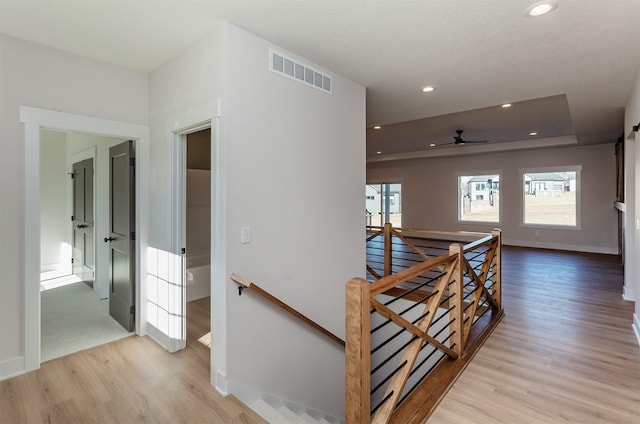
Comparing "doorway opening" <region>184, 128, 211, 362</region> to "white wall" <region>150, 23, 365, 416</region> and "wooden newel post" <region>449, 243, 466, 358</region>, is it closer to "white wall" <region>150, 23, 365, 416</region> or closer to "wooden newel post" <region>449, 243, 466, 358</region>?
"white wall" <region>150, 23, 365, 416</region>

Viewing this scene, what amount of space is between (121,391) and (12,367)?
0.96 m

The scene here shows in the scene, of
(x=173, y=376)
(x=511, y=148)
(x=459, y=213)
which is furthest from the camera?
(x=459, y=213)

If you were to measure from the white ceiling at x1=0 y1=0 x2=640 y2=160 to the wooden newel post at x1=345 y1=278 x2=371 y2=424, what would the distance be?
1862 mm

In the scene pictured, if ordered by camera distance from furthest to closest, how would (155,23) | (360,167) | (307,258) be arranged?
(360,167) < (307,258) < (155,23)

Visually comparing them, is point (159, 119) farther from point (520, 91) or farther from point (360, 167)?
point (520, 91)

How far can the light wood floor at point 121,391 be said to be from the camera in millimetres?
2174

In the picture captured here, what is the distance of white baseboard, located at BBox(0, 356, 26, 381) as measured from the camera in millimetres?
2543

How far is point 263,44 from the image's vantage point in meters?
2.66

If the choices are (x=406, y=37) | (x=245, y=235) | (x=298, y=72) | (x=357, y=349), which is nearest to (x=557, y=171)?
(x=406, y=37)

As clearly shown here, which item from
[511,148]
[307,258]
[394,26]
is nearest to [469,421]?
[307,258]

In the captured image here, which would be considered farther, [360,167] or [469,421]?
[360,167]

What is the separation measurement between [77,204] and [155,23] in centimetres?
438

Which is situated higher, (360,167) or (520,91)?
(520,91)

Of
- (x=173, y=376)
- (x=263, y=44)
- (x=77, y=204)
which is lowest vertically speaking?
(x=173, y=376)
